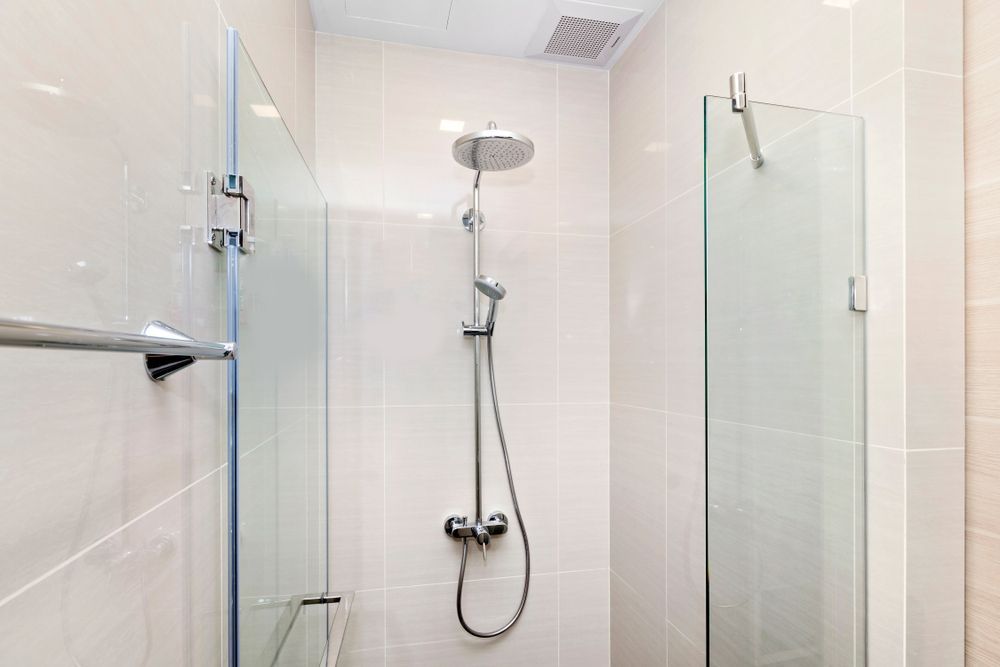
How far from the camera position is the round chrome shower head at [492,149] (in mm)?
1305

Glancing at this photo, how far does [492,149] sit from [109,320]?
Answer: 1.05 m

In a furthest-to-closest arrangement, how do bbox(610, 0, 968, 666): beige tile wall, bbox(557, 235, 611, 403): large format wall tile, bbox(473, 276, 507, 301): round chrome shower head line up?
bbox(557, 235, 611, 403): large format wall tile → bbox(473, 276, 507, 301): round chrome shower head → bbox(610, 0, 968, 666): beige tile wall

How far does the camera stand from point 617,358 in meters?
1.75

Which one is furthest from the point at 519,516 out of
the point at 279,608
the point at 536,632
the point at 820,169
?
the point at 820,169

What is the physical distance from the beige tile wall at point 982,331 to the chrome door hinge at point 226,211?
109 centimetres

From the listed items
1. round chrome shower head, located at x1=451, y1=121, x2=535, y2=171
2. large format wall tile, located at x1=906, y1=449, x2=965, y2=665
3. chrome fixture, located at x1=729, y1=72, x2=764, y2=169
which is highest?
round chrome shower head, located at x1=451, y1=121, x2=535, y2=171

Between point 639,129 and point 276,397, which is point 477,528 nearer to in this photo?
point 276,397

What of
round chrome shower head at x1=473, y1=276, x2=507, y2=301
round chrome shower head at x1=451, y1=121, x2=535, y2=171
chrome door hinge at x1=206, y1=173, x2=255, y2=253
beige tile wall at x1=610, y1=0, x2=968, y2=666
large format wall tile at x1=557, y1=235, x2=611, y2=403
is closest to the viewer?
chrome door hinge at x1=206, y1=173, x2=255, y2=253

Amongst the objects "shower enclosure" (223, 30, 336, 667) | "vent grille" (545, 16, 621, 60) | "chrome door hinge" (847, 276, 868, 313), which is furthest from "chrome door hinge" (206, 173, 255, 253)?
"vent grille" (545, 16, 621, 60)

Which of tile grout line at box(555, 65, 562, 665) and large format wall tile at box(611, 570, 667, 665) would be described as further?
tile grout line at box(555, 65, 562, 665)

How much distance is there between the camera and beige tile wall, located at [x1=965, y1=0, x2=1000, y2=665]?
2.60 feet

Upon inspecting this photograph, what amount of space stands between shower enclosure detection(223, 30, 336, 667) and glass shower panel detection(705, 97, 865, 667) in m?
0.70

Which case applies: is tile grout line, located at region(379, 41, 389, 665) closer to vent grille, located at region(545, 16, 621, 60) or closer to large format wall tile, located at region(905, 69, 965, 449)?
vent grille, located at region(545, 16, 621, 60)

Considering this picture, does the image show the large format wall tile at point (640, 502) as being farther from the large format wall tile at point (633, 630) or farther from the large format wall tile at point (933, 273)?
A: the large format wall tile at point (933, 273)
